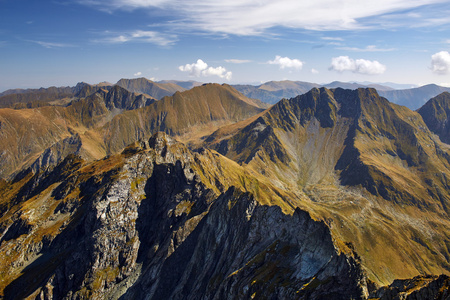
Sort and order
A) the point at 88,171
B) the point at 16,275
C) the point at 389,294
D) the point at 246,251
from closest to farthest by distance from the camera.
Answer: the point at 389,294, the point at 246,251, the point at 16,275, the point at 88,171

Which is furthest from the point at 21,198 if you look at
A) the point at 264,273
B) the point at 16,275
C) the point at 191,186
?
the point at 264,273

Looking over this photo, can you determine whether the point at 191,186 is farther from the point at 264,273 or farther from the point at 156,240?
the point at 264,273

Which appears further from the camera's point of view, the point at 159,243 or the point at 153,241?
the point at 153,241

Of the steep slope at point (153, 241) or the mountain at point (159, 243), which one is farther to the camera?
the steep slope at point (153, 241)

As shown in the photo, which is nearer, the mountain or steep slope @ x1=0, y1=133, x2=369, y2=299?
the mountain

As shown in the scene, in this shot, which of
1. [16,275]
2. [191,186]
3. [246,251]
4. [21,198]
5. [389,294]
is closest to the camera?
[389,294]

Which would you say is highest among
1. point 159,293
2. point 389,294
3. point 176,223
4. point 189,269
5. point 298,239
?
point 389,294

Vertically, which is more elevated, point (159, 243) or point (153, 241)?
point (159, 243)

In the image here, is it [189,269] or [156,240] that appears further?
[156,240]
